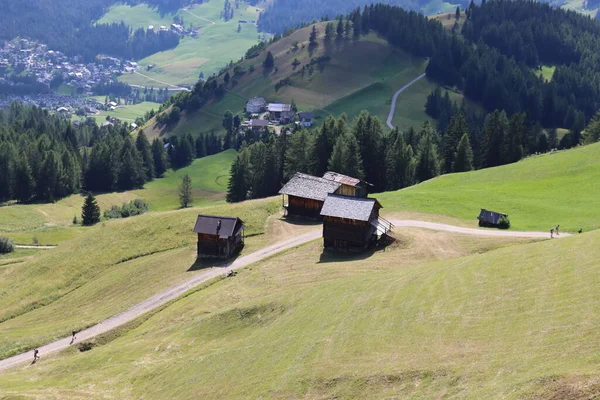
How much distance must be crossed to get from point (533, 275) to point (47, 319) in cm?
5843

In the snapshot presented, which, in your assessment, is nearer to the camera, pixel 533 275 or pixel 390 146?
pixel 533 275

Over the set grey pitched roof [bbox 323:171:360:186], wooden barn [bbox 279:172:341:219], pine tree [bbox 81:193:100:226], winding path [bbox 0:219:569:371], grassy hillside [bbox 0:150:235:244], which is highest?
grey pitched roof [bbox 323:171:360:186]

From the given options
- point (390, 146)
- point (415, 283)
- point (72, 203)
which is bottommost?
point (72, 203)

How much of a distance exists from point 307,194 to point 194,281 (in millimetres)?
24982

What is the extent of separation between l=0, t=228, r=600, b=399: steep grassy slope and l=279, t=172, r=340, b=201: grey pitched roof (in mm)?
22644

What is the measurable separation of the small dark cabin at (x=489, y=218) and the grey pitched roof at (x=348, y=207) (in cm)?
1524

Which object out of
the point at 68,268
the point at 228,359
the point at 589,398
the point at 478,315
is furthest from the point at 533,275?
the point at 68,268

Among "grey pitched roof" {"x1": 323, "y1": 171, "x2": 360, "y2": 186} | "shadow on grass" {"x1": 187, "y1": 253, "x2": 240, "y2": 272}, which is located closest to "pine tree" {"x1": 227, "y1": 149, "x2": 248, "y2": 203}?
"grey pitched roof" {"x1": 323, "y1": 171, "x2": 360, "y2": 186}

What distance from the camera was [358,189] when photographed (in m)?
101

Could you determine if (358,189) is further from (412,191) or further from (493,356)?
(493,356)

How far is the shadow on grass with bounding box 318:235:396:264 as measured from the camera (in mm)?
75938

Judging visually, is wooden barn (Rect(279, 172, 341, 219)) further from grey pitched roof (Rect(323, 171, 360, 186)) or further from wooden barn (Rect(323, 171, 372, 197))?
grey pitched roof (Rect(323, 171, 360, 186))

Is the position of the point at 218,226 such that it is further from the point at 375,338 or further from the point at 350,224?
the point at 375,338

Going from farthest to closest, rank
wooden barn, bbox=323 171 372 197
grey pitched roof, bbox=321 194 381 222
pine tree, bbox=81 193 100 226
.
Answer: pine tree, bbox=81 193 100 226
wooden barn, bbox=323 171 372 197
grey pitched roof, bbox=321 194 381 222
